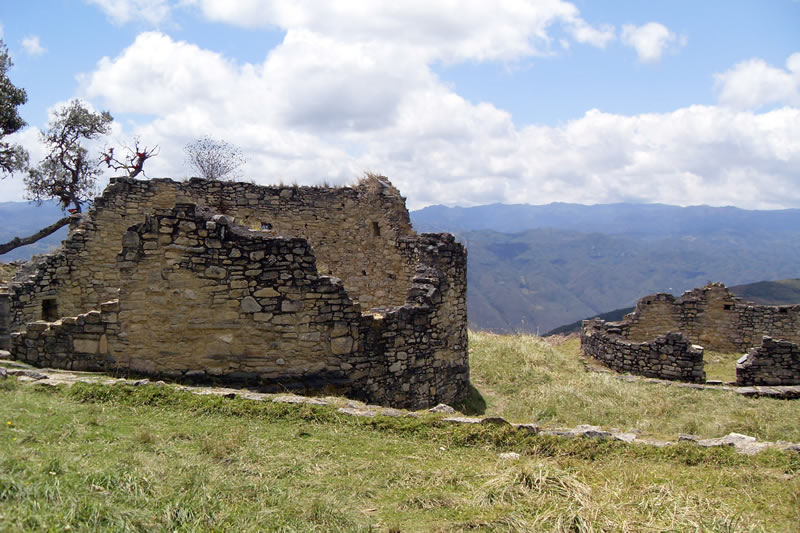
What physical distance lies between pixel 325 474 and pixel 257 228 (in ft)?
29.6

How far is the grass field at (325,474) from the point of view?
460cm

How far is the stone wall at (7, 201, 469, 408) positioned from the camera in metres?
9.74

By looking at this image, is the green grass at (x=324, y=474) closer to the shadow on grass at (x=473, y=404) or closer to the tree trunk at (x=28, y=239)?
the shadow on grass at (x=473, y=404)

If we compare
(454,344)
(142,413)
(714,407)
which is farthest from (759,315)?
(142,413)

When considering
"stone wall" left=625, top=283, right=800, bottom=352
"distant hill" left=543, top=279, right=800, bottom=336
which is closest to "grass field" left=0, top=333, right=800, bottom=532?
"stone wall" left=625, top=283, right=800, bottom=352

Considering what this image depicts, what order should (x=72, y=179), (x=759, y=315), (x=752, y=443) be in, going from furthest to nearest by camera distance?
(x=72, y=179)
(x=759, y=315)
(x=752, y=443)

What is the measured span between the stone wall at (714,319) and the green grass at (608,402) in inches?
300

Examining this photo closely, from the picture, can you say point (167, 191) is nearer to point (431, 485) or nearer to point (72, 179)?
point (431, 485)

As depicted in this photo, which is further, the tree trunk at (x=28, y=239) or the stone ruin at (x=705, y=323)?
the tree trunk at (x=28, y=239)

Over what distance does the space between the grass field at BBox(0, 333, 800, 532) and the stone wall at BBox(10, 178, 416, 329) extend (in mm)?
5923

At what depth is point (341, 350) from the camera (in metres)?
10.4

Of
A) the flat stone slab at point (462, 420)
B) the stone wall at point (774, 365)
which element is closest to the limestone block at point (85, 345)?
the flat stone slab at point (462, 420)

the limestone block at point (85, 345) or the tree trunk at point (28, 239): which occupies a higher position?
the tree trunk at point (28, 239)

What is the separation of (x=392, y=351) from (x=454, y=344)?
88.4 inches
